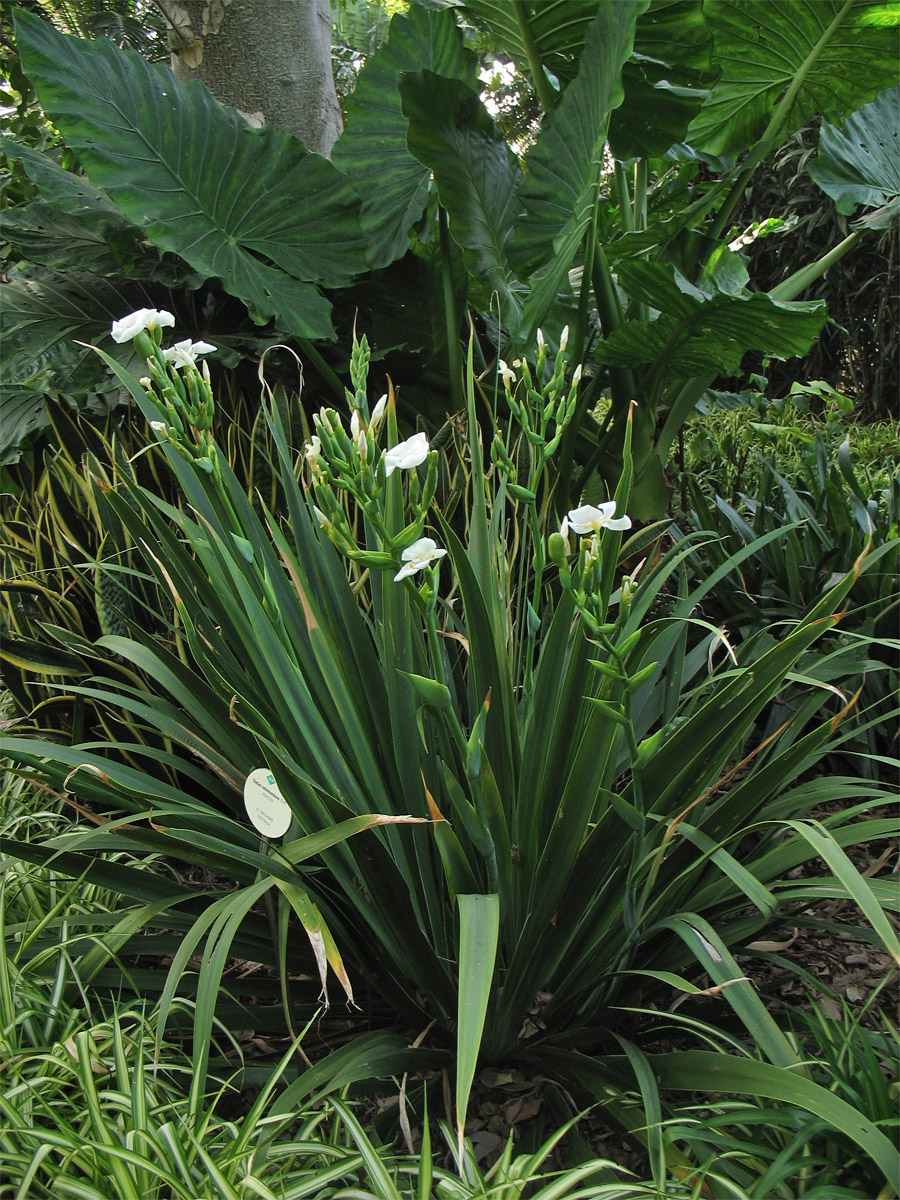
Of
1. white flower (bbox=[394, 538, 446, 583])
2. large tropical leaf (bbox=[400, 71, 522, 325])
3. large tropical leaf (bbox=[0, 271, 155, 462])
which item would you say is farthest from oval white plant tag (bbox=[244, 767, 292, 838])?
large tropical leaf (bbox=[0, 271, 155, 462])

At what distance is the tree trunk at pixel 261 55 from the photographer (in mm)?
2352

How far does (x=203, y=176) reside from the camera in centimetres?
205

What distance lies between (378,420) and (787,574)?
4.53 ft

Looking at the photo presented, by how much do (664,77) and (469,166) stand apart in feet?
1.56

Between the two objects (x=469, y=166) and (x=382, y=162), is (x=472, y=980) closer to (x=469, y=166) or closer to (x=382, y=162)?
(x=469, y=166)

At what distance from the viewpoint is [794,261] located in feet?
19.2

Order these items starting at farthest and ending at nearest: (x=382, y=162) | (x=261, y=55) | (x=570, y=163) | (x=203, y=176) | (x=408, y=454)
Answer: (x=261, y=55) < (x=382, y=162) < (x=203, y=176) < (x=570, y=163) < (x=408, y=454)

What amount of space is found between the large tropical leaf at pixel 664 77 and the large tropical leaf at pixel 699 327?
1.48 feet

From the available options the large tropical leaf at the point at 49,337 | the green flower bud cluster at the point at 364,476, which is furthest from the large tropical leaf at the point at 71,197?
the green flower bud cluster at the point at 364,476

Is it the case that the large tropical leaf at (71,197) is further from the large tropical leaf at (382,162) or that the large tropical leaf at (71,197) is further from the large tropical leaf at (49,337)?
the large tropical leaf at (382,162)

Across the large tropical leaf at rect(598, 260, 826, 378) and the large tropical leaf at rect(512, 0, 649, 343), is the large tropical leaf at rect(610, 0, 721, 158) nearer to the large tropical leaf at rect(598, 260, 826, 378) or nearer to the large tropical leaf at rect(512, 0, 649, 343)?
the large tropical leaf at rect(512, 0, 649, 343)

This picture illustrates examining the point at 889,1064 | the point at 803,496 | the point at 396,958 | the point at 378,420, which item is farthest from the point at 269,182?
the point at 889,1064

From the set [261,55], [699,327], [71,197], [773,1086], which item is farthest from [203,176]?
[773,1086]

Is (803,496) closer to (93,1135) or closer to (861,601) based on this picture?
(861,601)
